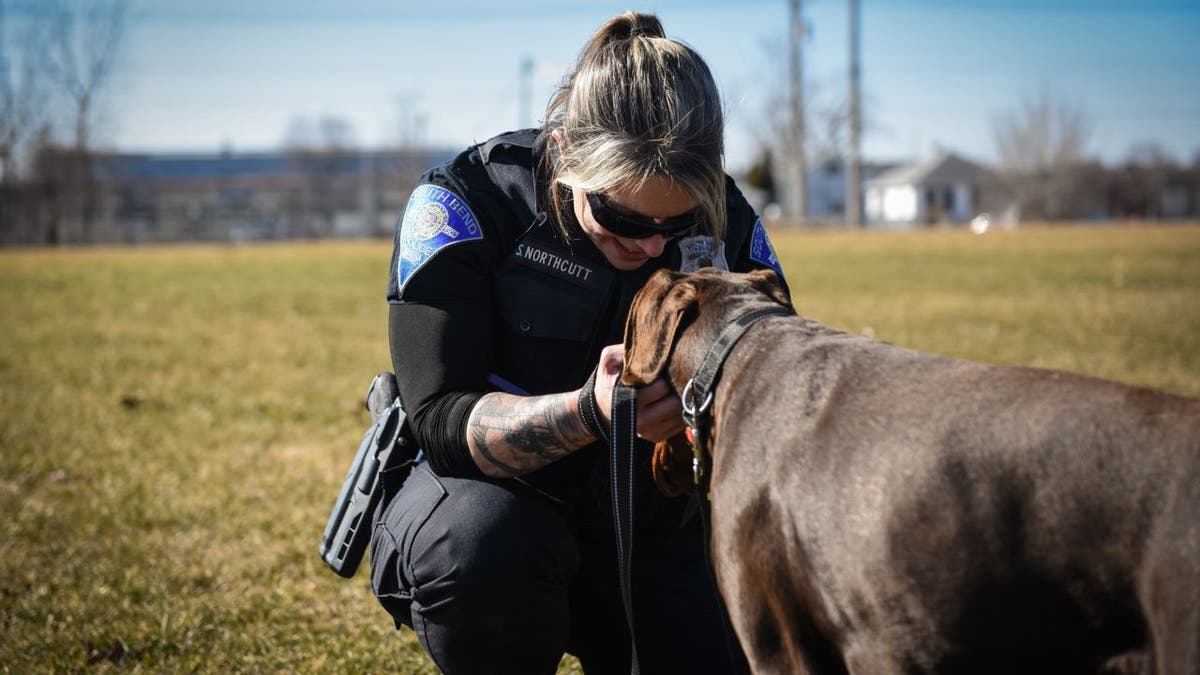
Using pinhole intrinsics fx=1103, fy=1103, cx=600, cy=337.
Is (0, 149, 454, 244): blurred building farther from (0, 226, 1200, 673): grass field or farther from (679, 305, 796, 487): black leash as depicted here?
(679, 305, 796, 487): black leash

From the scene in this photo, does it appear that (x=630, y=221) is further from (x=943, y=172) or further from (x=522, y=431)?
(x=943, y=172)

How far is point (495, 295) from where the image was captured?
2.96 m

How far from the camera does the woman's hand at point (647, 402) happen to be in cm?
240

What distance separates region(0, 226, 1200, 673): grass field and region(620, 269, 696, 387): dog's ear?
1.67 m

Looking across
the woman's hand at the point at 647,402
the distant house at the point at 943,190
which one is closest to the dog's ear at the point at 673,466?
the woman's hand at the point at 647,402

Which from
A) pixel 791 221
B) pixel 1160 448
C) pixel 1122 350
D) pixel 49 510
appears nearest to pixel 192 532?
pixel 49 510

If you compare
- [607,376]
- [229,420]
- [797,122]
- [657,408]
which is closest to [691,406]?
[657,408]

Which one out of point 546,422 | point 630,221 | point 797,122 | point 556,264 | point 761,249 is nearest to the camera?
point 546,422

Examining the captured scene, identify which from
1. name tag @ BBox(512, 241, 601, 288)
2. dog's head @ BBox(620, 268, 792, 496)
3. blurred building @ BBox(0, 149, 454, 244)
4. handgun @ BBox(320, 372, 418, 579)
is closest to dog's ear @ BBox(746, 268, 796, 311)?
dog's head @ BBox(620, 268, 792, 496)

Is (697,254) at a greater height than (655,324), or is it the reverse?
(697,254)

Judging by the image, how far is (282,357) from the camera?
10352mm

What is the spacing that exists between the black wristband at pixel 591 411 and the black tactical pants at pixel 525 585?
1.12 feet

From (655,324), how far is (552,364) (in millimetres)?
677

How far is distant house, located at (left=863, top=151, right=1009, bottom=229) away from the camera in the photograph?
87.2 m
